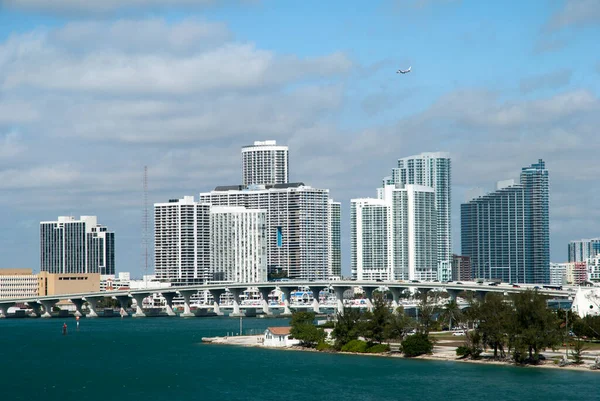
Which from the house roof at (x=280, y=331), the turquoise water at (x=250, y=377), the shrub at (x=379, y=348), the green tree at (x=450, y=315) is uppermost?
the green tree at (x=450, y=315)

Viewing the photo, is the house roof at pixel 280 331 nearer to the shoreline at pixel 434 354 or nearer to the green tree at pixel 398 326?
the shoreline at pixel 434 354

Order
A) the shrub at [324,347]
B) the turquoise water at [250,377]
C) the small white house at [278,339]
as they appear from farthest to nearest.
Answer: the small white house at [278,339], the shrub at [324,347], the turquoise water at [250,377]

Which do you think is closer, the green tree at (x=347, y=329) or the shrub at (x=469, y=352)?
the shrub at (x=469, y=352)

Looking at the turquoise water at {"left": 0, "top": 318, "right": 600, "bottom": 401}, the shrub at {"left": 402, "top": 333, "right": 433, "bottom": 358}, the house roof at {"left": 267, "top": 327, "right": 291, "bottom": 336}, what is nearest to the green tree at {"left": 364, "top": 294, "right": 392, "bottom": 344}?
the turquoise water at {"left": 0, "top": 318, "right": 600, "bottom": 401}

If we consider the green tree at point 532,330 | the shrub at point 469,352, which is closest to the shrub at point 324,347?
the shrub at point 469,352

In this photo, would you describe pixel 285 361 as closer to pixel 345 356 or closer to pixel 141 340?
pixel 345 356

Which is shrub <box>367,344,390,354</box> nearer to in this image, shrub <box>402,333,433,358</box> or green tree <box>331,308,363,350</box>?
shrub <box>402,333,433,358</box>

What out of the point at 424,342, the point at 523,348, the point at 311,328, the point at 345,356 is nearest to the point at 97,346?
the point at 311,328
